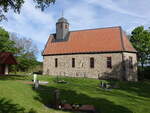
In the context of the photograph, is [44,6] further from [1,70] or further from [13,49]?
[13,49]

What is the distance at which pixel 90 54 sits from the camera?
3550 centimetres

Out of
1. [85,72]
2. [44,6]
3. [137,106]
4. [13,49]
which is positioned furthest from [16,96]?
[13,49]

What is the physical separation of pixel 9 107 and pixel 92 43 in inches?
1046

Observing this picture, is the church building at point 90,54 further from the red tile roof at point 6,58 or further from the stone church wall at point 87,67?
the red tile roof at point 6,58

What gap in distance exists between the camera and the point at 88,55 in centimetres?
3562

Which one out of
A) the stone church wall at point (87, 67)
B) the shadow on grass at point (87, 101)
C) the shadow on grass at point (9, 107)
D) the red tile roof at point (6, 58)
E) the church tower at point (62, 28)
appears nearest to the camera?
the shadow on grass at point (9, 107)

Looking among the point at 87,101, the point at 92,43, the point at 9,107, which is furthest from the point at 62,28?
Answer: the point at 9,107

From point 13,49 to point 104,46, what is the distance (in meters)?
22.9

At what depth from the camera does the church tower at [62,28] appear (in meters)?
40.1

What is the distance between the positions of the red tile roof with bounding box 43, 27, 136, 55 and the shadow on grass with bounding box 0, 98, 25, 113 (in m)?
23.9

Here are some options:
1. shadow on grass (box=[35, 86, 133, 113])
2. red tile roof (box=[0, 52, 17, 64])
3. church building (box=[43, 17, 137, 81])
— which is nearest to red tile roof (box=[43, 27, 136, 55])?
church building (box=[43, 17, 137, 81])

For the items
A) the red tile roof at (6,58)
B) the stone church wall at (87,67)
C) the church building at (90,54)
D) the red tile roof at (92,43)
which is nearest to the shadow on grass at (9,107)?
the stone church wall at (87,67)

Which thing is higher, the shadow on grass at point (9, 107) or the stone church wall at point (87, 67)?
the stone church wall at point (87, 67)

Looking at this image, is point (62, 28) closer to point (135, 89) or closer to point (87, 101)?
point (135, 89)
